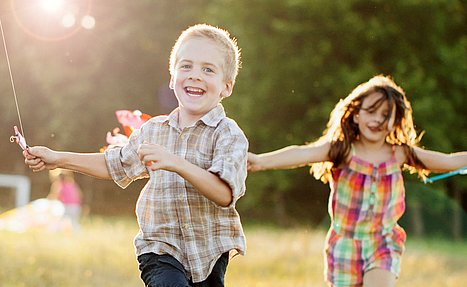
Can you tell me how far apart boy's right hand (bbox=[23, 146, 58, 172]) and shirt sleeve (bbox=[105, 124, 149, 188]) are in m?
0.23

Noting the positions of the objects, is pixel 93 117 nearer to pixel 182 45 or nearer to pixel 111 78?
pixel 111 78

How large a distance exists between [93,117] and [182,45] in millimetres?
19201

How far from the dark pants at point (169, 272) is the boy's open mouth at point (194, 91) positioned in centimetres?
64

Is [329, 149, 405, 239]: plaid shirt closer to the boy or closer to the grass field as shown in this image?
the boy

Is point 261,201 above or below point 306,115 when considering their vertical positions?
below

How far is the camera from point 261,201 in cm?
2197

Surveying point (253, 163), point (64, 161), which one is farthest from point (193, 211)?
point (253, 163)

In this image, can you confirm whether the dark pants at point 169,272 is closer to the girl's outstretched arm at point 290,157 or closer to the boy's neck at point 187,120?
the boy's neck at point 187,120

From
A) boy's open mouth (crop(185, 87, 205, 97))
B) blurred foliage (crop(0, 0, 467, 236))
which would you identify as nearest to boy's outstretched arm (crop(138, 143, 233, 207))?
boy's open mouth (crop(185, 87, 205, 97))

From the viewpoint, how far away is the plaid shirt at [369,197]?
531cm

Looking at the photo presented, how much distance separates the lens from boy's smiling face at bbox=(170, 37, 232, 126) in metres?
3.82

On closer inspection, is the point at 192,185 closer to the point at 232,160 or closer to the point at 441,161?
the point at 232,160

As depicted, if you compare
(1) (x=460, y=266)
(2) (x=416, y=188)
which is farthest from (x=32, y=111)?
(1) (x=460, y=266)

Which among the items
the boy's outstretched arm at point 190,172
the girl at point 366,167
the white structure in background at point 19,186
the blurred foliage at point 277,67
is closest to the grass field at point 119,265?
the girl at point 366,167
